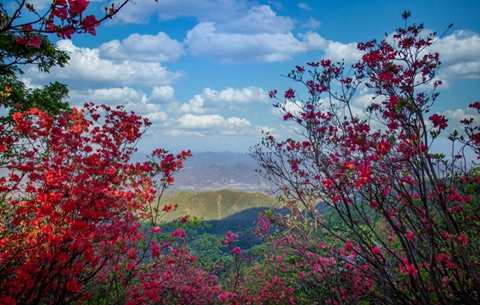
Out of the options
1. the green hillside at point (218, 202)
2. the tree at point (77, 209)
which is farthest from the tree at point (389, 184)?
the green hillside at point (218, 202)

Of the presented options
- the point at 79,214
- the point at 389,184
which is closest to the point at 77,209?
the point at 79,214

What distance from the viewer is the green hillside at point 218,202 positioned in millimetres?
122875

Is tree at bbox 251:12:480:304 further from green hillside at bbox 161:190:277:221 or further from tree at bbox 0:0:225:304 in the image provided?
green hillside at bbox 161:190:277:221

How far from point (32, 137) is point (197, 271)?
6.13m

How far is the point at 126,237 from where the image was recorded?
4934mm

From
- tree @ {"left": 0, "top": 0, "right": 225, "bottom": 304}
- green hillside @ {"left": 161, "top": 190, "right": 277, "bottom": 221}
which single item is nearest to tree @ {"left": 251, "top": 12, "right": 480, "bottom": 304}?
tree @ {"left": 0, "top": 0, "right": 225, "bottom": 304}

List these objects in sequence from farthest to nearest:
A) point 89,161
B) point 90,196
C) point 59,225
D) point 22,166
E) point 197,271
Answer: point 197,271
point 89,161
point 22,166
point 90,196
point 59,225

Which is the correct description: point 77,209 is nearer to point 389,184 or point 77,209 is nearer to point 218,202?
point 389,184

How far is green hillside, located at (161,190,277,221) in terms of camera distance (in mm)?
122875

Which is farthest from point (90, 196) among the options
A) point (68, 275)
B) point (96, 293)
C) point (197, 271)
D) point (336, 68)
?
point (197, 271)

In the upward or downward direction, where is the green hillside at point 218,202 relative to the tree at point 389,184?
downward

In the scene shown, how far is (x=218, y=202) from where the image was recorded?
431 ft

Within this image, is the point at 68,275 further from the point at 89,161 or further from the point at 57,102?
the point at 57,102

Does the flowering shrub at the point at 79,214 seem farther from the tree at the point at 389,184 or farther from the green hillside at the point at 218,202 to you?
the green hillside at the point at 218,202
